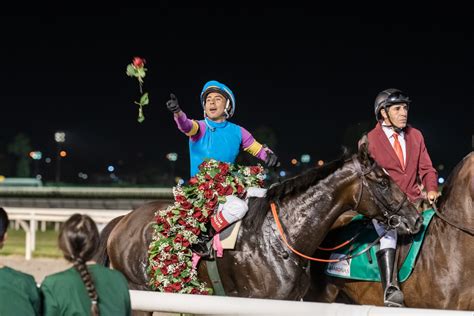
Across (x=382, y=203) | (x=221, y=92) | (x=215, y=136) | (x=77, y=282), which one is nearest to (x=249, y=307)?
→ (x=77, y=282)

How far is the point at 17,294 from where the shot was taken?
281 centimetres

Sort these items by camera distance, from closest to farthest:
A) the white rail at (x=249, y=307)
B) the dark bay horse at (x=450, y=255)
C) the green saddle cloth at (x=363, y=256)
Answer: the white rail at (x=249, y=307) < the dark bay horse at (x=450, y=255) < the green saddle cloth at (x=363, y=256)

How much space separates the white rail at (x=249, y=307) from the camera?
2990 millimetres

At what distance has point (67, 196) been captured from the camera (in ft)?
122

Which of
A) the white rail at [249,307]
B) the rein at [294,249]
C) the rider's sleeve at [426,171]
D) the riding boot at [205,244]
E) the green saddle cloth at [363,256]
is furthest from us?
the rider's sleeve at [426,171]

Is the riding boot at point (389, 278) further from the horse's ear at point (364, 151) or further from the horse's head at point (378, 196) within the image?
the horse's ear at point (364, 151)

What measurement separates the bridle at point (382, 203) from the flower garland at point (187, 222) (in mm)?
798

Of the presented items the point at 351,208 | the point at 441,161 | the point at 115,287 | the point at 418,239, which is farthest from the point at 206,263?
the point at 441,161

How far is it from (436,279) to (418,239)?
32cm

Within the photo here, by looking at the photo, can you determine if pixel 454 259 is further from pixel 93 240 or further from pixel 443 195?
pixel 93 240

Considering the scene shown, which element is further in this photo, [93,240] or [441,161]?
[441,161]

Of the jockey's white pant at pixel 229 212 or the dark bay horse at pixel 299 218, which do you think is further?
the jockey's white pant at pixel 229 212

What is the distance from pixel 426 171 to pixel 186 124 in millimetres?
1768

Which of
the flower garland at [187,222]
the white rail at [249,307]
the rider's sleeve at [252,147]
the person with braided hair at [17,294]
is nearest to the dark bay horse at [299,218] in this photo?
the flower garland at [187,222]
